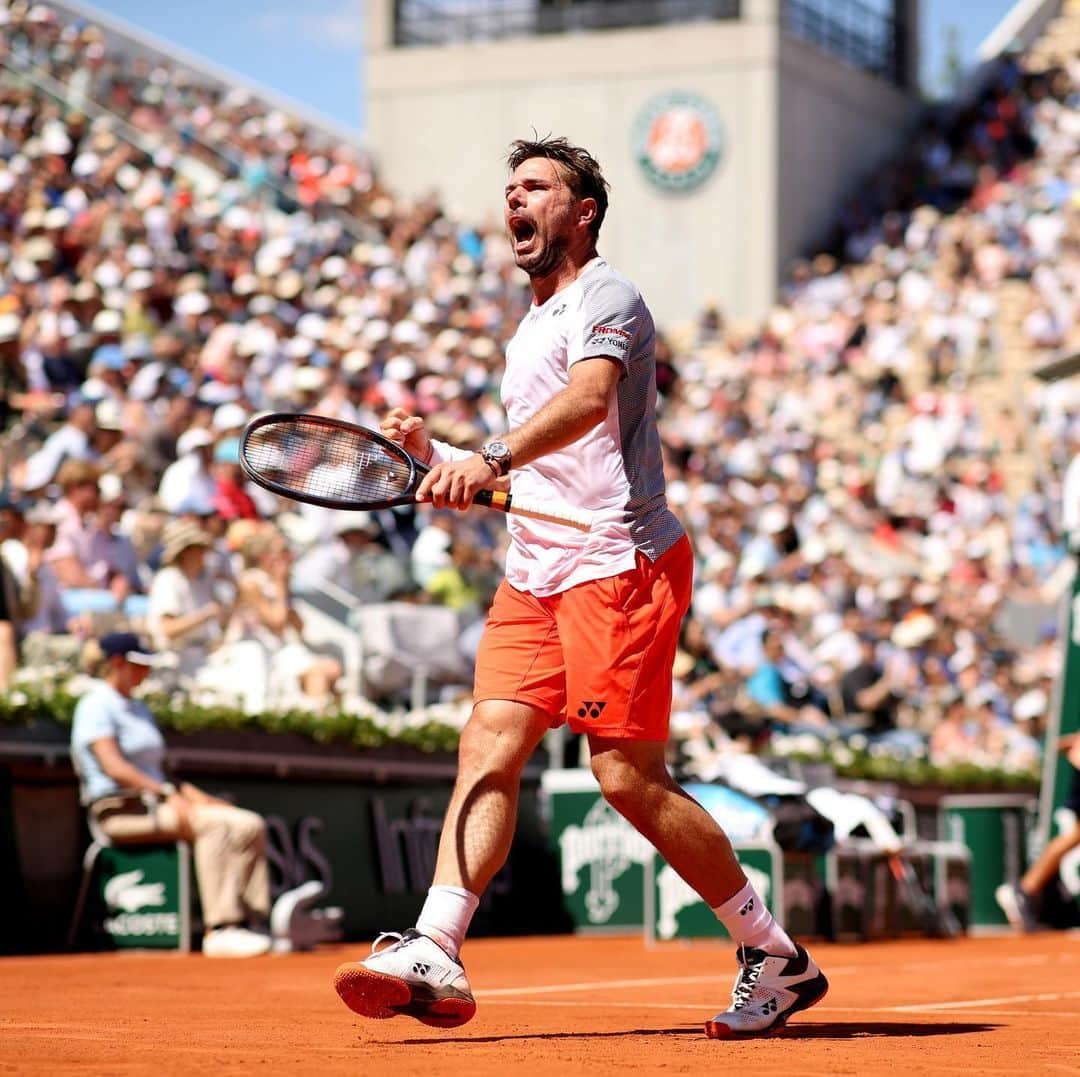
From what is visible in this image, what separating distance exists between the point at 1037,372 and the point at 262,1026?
7909 millimetres

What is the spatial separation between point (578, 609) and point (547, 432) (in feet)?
1.57

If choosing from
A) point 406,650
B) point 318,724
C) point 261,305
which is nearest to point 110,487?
point 406,650

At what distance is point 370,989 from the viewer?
5.20m

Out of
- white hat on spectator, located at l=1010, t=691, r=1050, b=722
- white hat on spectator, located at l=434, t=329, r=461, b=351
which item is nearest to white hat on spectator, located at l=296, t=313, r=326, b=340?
white hat on spectator, located at l=434, t=329, r=461, b=351

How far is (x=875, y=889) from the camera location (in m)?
13.0

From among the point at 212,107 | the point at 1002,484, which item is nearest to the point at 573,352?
the point at 1002,484

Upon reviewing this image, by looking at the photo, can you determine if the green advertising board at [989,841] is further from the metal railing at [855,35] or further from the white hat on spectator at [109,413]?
the metal railing at [855,35]

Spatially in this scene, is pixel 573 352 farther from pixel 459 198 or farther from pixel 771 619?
pixel 459 198

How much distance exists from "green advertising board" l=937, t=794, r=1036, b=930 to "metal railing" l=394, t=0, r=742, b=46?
2237 centimetres

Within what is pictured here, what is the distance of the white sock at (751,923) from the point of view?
573cm

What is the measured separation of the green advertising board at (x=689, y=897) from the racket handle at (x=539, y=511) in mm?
6488

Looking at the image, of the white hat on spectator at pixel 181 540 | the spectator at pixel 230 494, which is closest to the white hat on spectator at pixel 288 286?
the spectator at pixel 230 494

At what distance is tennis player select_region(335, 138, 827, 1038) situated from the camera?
5414 millimetres

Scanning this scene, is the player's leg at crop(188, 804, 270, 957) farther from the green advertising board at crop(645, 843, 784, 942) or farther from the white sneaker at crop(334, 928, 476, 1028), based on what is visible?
the white sneaker at crop(334, 928, 476, 1028)
